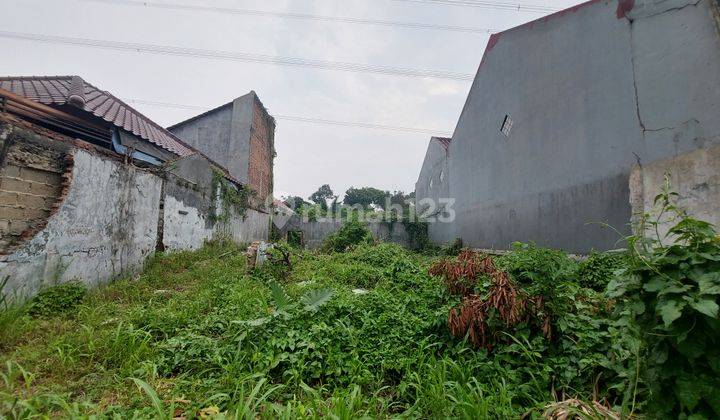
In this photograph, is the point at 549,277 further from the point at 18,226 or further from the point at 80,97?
the point at 80,97

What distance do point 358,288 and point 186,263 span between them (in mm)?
3524

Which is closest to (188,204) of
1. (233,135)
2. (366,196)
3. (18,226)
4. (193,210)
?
(193,210)

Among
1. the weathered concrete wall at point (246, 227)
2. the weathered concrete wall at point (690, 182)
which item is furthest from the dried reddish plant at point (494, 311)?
the weathered concrete wall at point (246, 227)

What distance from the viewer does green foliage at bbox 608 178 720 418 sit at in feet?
4.15

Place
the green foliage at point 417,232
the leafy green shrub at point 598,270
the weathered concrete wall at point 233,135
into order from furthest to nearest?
1. the green foliage at point 417,232
2. the weathered concrete wall at point 233,135
3. the leafy green shrub at point 598,270

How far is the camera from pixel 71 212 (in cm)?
388

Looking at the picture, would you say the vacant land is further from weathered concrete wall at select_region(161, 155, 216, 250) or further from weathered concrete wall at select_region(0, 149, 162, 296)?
weathered concrete wall at select_region(161, 155, 216, 250)

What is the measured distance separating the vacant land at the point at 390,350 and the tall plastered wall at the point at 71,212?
1.74 feet

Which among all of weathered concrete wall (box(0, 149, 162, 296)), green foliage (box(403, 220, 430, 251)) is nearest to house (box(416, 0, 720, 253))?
weathered concrete wall (box(0, 149, 162, 296))

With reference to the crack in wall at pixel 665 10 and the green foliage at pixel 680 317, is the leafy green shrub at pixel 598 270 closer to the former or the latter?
the green foliage at pixel 680 317

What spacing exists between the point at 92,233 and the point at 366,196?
33880 millimetres

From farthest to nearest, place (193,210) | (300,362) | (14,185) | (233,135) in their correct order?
(233,135)
(193,210)
(14,185)
(300,362)

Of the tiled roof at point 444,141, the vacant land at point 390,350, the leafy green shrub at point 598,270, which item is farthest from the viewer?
the tiled roof at point 444,141

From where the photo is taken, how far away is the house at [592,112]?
359 cm
